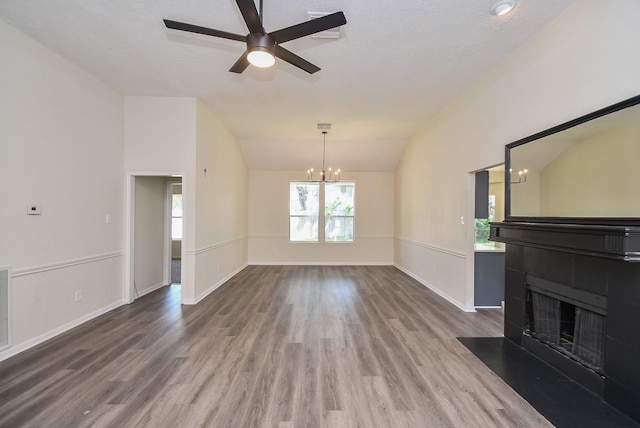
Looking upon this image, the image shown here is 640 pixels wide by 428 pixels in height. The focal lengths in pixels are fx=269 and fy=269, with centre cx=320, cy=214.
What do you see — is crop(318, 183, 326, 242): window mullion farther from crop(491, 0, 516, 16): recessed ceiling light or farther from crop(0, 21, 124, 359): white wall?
crop(491, 0, 516, 16): recessed ceiling light

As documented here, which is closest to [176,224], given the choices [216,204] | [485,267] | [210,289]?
[216,204]

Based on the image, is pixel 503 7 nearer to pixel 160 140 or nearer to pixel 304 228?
pixel 160 140

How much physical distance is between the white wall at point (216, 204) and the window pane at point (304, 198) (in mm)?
1526

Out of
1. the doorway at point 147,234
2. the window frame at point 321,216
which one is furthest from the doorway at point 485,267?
the doorway at point 147,234

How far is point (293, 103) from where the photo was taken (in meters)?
4.19

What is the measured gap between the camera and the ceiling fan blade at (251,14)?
1687 mm

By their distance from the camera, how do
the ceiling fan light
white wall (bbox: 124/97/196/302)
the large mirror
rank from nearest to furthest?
the large mirror < the ceiling fan light < white wall (bbox: 124/97/196/302)

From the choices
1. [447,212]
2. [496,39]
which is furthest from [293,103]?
[447,212]

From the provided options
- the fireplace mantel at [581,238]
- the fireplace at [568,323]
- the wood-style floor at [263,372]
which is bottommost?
the wood-style floor at [263,372]

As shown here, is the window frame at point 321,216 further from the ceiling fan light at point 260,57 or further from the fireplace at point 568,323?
the ceiling fan light at point 260,57

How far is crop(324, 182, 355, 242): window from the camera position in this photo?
7.70 meters

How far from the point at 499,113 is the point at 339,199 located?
487cm

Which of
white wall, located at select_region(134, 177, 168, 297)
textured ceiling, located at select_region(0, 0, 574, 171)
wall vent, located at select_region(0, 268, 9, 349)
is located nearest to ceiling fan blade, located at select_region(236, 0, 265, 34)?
textured ceiling, located at select_region(0, 0, 574, 171)

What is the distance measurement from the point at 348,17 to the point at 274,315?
3.53 meters
